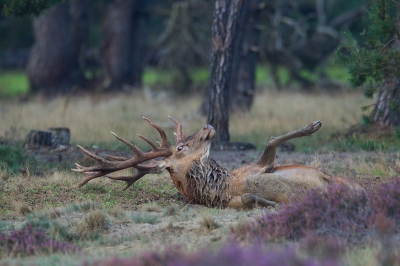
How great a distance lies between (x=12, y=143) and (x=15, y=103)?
9.02 meters

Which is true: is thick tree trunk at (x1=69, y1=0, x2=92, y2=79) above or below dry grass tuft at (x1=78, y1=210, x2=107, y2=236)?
above

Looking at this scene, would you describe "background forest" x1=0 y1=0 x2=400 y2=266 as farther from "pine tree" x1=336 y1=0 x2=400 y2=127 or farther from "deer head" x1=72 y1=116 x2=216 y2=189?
"deer head" x1=72 y1=116 x2=216 y2=189

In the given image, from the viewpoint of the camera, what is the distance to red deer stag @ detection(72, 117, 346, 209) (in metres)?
8.20

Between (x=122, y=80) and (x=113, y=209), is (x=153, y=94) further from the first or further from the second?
(x=113, y=209)

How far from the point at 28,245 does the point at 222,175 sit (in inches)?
104

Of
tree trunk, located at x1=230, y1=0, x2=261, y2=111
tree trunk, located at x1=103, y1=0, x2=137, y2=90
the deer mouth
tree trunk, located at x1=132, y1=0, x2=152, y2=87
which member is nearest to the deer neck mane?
the deer mouth

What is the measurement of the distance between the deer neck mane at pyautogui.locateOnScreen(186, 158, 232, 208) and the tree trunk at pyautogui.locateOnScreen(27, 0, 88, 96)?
1537 cm

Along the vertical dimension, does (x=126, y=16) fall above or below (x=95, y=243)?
above

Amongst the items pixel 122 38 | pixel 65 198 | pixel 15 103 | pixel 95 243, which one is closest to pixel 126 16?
pixel 122 38

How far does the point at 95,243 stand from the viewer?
23.0 ft

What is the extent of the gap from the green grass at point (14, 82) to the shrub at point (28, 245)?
18.1 m

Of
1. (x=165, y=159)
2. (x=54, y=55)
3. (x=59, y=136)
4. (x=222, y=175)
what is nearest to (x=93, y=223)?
(x=165, y=159)

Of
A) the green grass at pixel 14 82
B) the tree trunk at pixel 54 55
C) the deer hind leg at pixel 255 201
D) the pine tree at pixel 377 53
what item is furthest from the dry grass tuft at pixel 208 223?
the green grass at pixel 14 82

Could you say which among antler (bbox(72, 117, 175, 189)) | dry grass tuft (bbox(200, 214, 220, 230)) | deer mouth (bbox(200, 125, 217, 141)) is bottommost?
dry grass tuft (bbox(200, 214, 220, 230))
